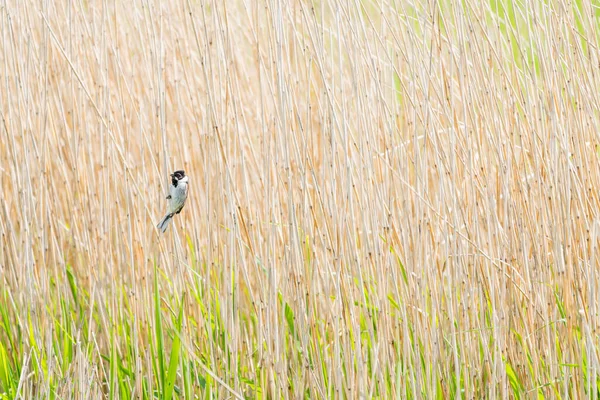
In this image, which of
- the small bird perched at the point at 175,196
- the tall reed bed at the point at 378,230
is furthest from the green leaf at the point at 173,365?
the small bird perched at the point at 175,196

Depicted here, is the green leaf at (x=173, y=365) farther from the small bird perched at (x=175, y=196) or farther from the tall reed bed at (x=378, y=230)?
the small bird perched at (x=175, y=196)

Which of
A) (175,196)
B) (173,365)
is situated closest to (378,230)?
(175,196)

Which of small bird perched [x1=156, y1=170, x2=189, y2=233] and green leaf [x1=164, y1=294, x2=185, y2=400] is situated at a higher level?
small bird perched [x1=156, y1=170, x2=189, y2=233]

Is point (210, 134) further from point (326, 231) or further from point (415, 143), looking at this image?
point (415, 143)

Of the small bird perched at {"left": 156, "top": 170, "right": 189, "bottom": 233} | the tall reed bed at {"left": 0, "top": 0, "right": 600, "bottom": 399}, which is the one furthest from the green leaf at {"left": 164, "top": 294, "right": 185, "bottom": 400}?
the small bird perched at {"left": 156, "top": 170, "right": 189, "bottom": 233}

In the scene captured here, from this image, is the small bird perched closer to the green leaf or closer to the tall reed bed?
the tall reed bed

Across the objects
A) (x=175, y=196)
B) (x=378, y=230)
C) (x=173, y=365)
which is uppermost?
(x=175, y=196)

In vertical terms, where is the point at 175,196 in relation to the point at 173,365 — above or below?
above

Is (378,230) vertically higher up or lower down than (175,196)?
lower down

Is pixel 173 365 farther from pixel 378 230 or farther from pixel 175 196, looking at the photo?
pixel 378 230

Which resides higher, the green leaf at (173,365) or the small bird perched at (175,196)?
the small bird perched at (175,196)

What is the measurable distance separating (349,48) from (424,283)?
1.74 feet

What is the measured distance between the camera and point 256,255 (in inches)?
71.5

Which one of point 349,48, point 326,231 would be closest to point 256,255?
point 326,231
